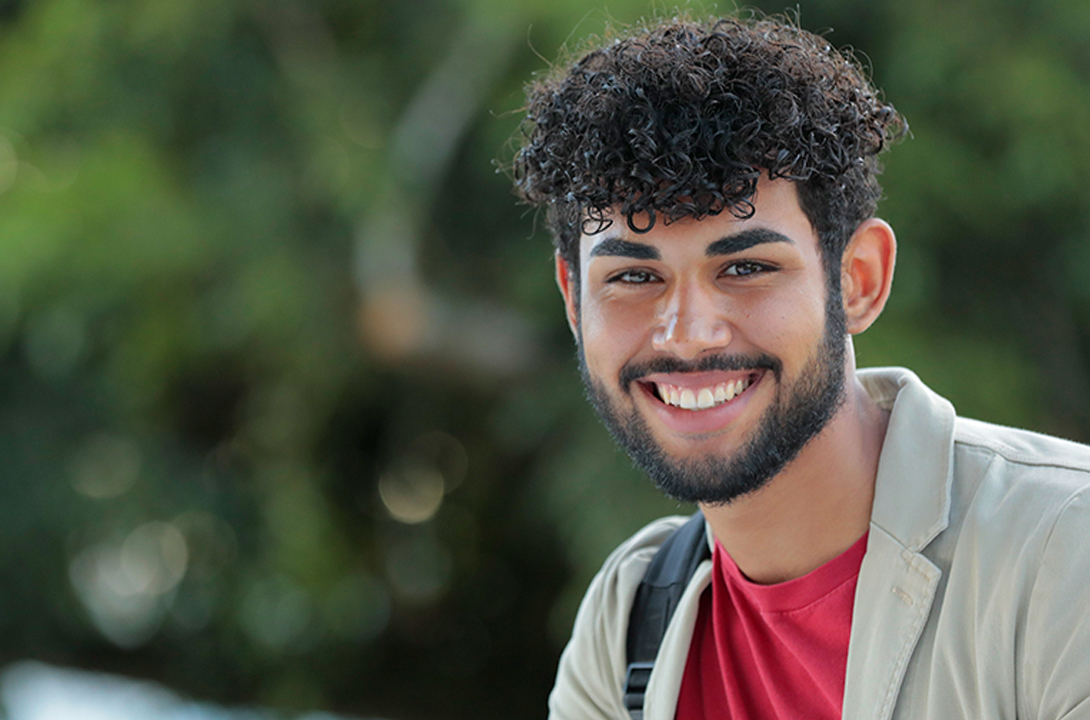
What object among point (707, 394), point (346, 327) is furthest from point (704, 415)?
point (346, 327)

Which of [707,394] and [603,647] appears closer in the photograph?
[707,394]

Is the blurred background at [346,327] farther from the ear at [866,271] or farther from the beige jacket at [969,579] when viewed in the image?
the beige jacket at [969,579]

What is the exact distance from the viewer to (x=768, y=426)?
155 centimetres

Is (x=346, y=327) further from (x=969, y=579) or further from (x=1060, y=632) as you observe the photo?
(x=1060, y=632)

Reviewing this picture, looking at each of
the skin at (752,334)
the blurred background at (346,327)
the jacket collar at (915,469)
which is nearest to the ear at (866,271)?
the skin at (752,334)

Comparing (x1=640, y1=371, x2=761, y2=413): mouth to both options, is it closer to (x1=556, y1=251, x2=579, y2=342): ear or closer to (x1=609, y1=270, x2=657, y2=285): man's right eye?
(x1=609, y1=270, x2=657, y2=285): man's right eye

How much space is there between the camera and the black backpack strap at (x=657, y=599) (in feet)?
5.65

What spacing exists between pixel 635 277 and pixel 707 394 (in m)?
0.20

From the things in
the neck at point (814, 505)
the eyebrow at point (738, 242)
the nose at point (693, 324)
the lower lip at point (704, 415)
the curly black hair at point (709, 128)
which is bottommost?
the neck at point (814, 505)

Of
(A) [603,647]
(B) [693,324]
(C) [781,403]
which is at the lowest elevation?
(A) [603,647]

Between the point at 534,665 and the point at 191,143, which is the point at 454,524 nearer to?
the point at 534,665

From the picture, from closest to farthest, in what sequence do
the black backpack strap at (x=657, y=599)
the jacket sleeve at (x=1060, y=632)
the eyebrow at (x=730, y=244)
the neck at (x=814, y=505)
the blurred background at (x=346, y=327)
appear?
the jacket sleeve at (x=1060, y=632), the eyebrow at (x=730, y=244), the neck at (x=814, y=505), the black backpack strap at (x=657, y=599), the blurred background at (x=346, y=327)

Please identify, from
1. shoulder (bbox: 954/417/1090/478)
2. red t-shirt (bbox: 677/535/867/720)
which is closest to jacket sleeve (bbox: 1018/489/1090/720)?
shoulder (bbox: 954/417/1090/478)

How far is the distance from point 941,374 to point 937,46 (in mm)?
1145
